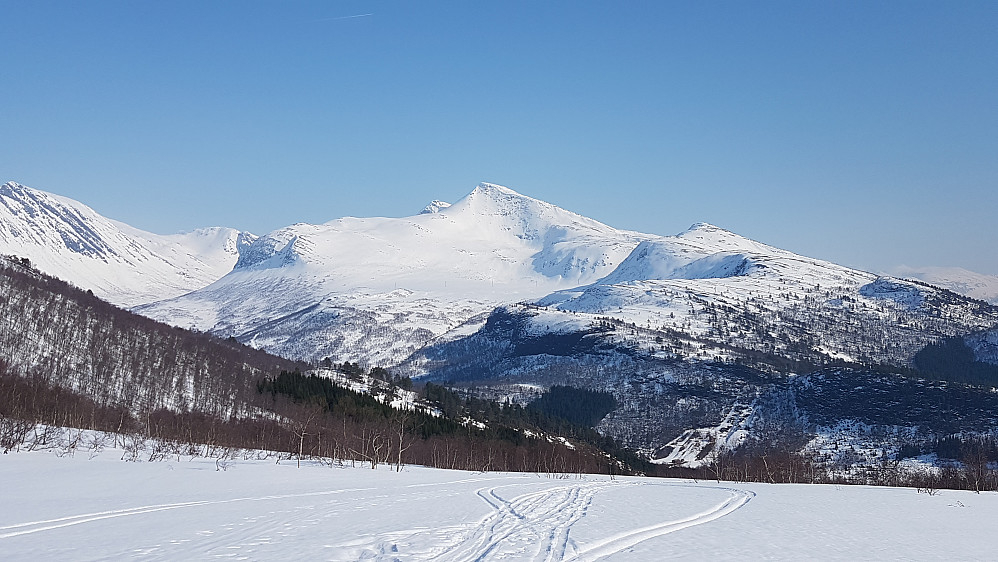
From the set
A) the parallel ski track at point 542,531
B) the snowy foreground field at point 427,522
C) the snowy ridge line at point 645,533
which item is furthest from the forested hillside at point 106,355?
the snowy ridge line at point 645,533

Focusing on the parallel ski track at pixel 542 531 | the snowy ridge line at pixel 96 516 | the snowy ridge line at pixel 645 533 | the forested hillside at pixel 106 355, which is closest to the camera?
the parallel ski track at pixel 542 531

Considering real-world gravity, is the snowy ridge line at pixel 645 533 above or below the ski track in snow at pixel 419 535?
below

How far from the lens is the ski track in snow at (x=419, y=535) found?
17.8m

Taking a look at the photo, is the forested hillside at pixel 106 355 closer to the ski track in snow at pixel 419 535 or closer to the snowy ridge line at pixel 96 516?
the snowy ridge line at pixel 96 516

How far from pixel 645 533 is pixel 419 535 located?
8.14 m

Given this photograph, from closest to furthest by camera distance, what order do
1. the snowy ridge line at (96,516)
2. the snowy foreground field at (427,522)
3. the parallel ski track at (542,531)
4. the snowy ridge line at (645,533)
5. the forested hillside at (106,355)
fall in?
the parallel ski track at (542,531), the snowy foreground field at (427,522), the snowy ridge line at (645,533), the snowy ridge line at (96,516), the forested hillside at (106,355)

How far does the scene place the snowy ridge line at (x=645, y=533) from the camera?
61.9ft

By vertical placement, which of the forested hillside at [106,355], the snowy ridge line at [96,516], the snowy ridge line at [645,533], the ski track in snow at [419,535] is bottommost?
the snowy ridge line at [645,533]

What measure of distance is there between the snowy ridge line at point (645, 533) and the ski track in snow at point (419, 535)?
0.03 metres

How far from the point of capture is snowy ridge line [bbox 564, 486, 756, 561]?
18.9 metres

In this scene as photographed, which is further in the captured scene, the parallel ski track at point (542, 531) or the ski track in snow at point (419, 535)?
the parallel ski track at point (542, 531)

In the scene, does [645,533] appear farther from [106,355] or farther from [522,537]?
[106,355]

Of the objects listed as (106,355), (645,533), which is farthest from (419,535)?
(106,355)

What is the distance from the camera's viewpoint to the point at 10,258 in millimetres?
165250
